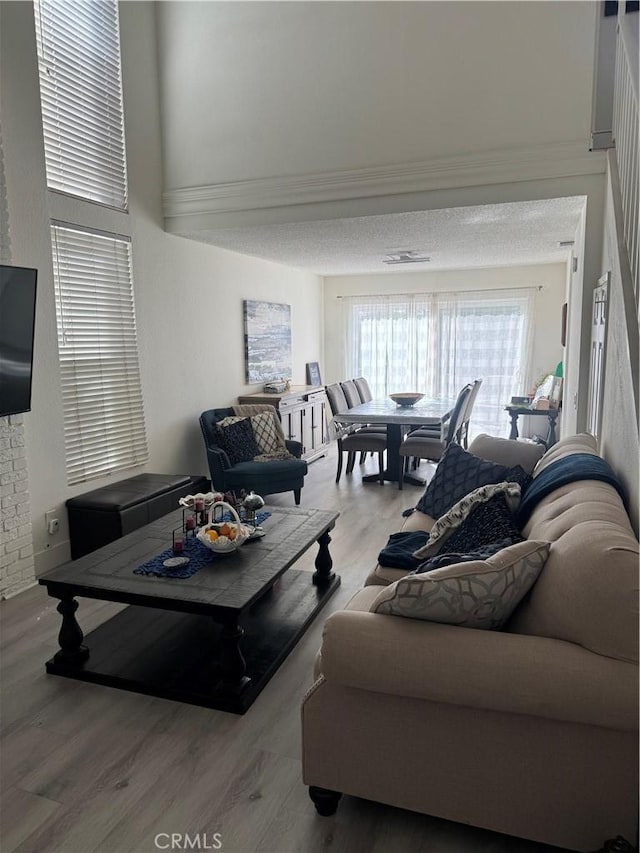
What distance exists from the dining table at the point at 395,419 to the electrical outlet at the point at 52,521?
281 centimetres

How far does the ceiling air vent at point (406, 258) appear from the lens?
19.9 ft

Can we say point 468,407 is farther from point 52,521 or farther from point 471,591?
point 471,591

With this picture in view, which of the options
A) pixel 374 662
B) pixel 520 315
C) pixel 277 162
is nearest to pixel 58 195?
pixel 277 162

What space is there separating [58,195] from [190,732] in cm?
325

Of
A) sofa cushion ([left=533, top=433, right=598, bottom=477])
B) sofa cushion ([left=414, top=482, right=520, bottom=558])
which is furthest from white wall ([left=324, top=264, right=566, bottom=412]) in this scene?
sofa cushion ([left=414, top=482, right=520, bottom=558])

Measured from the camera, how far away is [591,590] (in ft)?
4.63

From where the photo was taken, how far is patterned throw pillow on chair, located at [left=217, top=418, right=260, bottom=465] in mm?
4945

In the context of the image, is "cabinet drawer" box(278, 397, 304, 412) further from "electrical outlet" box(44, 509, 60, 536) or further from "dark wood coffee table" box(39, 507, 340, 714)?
"dark wood coffee table" box(39, 507, 340, 714)

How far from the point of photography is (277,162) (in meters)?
4.37

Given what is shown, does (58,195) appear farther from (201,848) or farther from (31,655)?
(201,848)

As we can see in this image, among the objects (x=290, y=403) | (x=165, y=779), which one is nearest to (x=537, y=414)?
(x=290, y=403)

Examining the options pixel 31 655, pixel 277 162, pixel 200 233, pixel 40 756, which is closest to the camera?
pixel 40 756

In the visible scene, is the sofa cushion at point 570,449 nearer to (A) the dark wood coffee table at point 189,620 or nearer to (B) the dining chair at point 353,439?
(A) the dark wood coffee table at point 189,620

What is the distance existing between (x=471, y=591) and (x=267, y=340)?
17.7 ft
